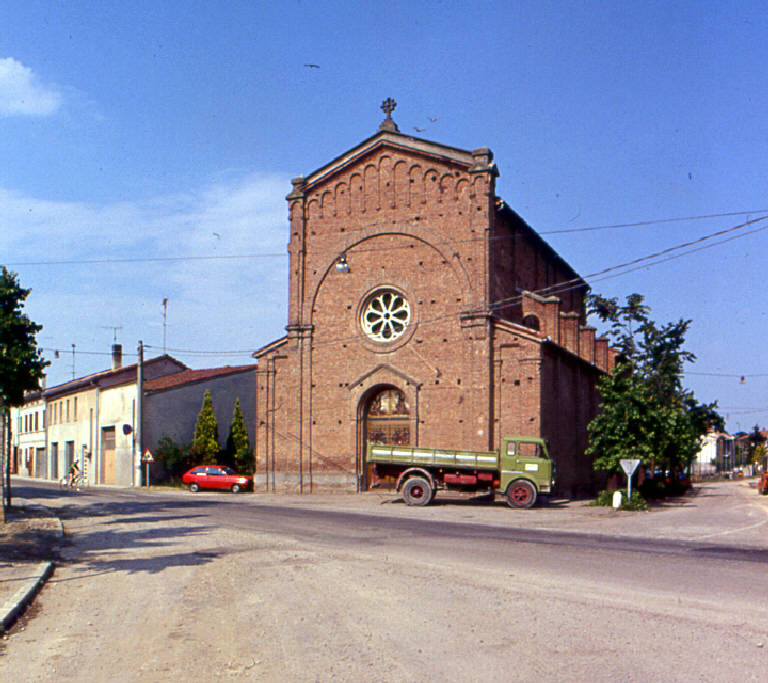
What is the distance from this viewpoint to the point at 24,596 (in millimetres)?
9406

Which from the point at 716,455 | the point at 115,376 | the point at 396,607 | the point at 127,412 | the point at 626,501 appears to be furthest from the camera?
the point at 716,455

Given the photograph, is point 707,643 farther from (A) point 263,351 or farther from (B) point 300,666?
(A) point 263,351

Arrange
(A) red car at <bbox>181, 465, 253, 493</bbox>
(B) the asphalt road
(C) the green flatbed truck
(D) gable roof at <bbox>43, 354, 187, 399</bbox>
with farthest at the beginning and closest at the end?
(D) gable roof at <bbox>43, 354, 187, 399</bbox>
(A) red car at <bbox>181, 465, 253, 493</bbox>
(C) the green flatbed truck
(B) the asphalt road

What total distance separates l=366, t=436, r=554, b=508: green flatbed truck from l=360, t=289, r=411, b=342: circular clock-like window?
789cm

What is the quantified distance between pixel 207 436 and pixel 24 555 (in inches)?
1148

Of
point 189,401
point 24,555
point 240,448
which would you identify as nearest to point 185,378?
point 189,401

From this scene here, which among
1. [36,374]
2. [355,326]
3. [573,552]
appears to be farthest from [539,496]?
[36,374]

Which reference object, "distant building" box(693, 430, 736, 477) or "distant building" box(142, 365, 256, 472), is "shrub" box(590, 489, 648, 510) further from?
"distant building" box(693, 430, 736, 477)

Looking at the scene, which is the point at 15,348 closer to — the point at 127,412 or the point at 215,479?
the point at 215,479

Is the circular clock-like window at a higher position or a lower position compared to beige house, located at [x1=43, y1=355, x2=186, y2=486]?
higher

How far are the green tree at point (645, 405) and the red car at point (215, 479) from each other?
1630cm

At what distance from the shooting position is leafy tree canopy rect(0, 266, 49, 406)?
1759 cm

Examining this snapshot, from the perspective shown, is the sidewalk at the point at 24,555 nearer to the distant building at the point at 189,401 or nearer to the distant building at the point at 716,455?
the distant building at the point at 189,401

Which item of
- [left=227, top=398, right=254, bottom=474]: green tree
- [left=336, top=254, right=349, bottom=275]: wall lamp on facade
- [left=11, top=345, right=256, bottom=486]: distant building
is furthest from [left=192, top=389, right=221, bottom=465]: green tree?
[left=336, top=254, right=349, bottom=275]: wall lamp on facade
